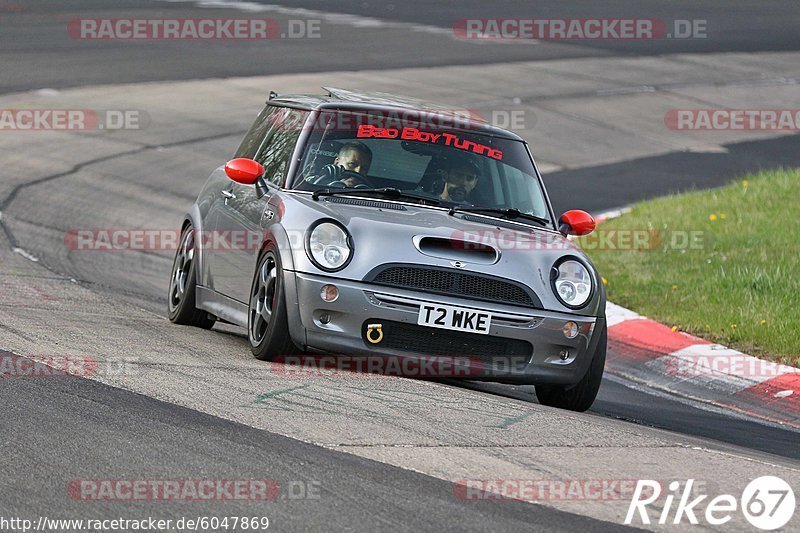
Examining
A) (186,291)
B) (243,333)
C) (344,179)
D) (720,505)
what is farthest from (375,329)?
(243,333)

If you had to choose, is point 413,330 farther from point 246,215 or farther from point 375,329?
point 246,215

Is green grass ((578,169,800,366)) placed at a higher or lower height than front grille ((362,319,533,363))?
lower

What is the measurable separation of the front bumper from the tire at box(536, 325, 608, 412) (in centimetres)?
28

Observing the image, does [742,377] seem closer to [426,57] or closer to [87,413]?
[87,413]

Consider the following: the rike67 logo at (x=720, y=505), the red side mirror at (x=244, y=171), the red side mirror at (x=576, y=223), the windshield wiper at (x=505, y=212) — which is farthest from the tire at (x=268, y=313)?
the rike67 logo at (x=720, y=505)

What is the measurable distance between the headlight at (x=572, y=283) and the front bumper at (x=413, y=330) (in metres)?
0.10

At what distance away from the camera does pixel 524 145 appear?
875 cm

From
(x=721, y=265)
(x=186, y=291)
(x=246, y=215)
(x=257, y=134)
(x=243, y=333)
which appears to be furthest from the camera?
(x=721, y=265)

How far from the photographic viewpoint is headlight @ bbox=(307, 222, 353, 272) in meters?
7.18

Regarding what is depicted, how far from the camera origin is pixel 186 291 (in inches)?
357

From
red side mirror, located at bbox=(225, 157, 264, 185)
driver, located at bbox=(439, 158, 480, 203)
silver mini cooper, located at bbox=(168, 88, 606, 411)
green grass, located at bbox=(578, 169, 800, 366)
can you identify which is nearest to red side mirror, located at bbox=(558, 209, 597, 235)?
silver mini cooper, located at bbox=(168, 88, 606, 411)

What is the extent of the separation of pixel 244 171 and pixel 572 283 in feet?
6.58

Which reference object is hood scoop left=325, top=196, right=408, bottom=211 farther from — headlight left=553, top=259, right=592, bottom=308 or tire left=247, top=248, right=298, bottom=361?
headlight left=553, top=259, right=592, bottom=308

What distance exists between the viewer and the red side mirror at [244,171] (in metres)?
8.10
